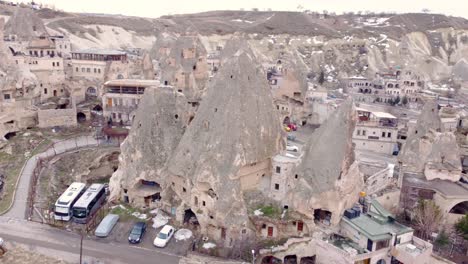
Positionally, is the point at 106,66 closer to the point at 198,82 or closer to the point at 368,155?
the point at 198,82

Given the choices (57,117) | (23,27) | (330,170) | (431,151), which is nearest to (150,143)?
(330,170)

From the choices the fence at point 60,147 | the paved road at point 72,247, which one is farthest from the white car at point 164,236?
the fence at point 60,147

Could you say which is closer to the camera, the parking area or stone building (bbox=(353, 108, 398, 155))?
the parking area

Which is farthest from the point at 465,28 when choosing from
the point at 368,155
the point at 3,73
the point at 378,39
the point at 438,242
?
the point at 3,73

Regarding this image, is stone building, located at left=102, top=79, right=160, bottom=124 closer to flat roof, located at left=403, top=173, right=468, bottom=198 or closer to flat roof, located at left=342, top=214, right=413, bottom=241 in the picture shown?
flat roof, located at left=342, top=214, right=413, bottom=241

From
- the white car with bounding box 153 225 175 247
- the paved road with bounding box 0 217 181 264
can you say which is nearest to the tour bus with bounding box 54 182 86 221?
the paved road with bounding box 0 217 181 264

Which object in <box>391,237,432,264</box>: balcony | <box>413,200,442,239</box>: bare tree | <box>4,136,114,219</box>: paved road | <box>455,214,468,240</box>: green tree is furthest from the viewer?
<box>413,200,442,239</box>: bare tree

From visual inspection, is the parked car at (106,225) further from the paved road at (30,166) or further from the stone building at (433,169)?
the stone building at (433,169)
